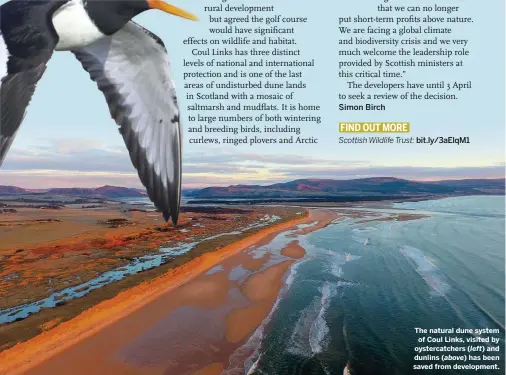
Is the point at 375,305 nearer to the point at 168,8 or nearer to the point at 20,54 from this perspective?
the point at 168,8

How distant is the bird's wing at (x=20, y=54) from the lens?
149 centimetres

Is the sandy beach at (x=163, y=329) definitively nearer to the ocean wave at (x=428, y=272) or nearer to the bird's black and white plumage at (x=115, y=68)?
the ocean wave at (x=428, y=272)

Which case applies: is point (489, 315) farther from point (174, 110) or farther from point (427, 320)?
point (174, 110)

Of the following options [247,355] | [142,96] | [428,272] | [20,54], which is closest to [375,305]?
[247,355]

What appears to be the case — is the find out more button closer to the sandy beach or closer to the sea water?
the sea water

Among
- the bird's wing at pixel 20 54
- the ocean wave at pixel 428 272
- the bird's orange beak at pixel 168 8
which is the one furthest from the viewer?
the ocean wave at pixel 428 272

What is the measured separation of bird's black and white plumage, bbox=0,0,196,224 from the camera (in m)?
1.56

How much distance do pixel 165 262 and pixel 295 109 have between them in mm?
12023

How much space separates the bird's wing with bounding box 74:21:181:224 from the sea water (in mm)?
6822

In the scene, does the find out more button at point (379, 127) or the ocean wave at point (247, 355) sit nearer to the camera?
the find out more button at point (379, 127)

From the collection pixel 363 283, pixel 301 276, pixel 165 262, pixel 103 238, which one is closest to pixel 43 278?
pixel 165 262

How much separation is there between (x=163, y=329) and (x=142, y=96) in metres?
8.82

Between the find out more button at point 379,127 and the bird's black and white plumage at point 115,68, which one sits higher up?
the find out more button at point 379,127

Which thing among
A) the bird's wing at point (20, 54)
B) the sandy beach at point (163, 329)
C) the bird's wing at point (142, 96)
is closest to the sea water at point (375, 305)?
the sandy beach at point (163, 329)
